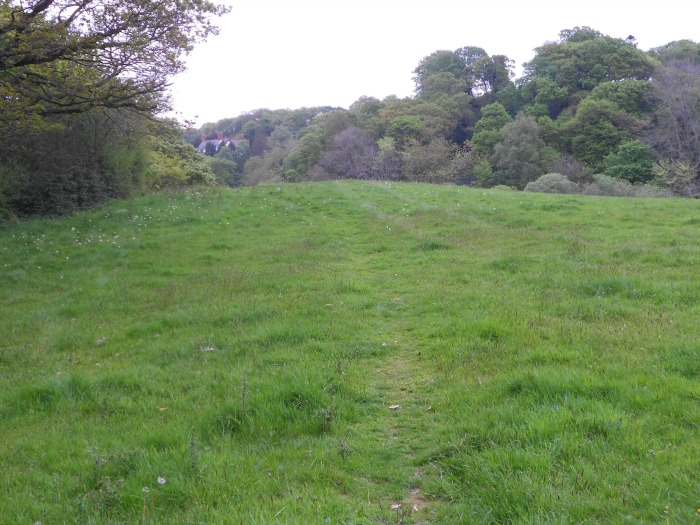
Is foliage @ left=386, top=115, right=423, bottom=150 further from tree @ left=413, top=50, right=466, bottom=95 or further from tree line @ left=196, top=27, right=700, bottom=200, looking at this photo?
tree @ left=413, top=50, right=466, bottom=95

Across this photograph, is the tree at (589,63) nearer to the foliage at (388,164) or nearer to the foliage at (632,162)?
the foliage at (632,162)

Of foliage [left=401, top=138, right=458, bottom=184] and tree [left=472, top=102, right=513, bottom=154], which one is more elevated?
tree [left=472, top=102, right=513, bottom=154]

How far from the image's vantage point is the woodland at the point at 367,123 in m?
12.7

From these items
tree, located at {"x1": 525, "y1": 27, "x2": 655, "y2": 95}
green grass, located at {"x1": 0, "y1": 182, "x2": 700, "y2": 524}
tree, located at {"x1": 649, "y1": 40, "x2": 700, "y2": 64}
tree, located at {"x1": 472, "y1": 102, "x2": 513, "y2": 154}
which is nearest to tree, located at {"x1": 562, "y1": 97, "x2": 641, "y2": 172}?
tree, located at {"x1": 472, "y1": 102, "x2": 513, "y2": 154}

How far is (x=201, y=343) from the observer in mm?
7395

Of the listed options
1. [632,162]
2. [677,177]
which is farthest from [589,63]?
[677,177]

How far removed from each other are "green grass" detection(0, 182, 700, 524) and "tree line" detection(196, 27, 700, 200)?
30376 mm

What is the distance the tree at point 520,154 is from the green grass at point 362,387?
130 ft

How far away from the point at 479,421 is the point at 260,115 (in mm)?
121661

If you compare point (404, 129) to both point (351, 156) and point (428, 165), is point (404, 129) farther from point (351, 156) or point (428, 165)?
point (428, 165)

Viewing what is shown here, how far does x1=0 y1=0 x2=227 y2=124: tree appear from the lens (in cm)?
1092

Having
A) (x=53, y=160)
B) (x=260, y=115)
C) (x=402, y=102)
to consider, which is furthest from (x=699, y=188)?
(x=260, y=115)

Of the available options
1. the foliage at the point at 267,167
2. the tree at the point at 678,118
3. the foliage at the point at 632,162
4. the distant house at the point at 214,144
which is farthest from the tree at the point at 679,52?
the distant house at the point at 214,144

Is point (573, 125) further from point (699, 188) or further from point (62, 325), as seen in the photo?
point (62, 325)
